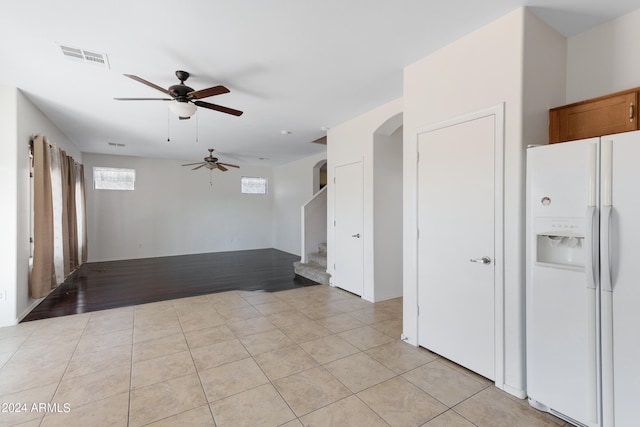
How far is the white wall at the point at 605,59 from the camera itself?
2133 mm

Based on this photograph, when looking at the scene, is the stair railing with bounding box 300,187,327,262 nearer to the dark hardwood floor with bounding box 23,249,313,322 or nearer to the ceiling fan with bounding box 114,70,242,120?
the dark hardwood floor with bounding box 23,249,313,322

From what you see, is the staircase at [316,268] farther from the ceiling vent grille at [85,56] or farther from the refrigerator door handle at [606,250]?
the ceiling vent grille at [85,56]

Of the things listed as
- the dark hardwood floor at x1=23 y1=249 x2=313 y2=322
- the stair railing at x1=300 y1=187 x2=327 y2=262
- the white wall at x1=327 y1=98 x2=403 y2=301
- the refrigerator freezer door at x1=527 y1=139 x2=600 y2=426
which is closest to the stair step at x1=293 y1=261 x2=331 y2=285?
the dark hardwood floor at x1=23 y1=249 x2=313 y2=322

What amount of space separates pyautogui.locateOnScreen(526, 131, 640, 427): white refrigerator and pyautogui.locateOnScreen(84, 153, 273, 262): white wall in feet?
28.0

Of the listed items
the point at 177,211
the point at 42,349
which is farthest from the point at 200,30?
the point at 177,211

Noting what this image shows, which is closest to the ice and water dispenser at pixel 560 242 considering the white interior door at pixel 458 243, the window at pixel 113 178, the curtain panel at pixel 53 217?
the white interior door at pixel 458 243

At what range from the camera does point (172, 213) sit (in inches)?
334

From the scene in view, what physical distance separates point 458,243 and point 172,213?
814cm

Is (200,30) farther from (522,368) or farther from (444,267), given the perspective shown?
(522,368)

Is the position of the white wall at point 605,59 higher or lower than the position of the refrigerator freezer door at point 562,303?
higher

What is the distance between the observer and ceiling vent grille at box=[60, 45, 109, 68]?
2.64 metres

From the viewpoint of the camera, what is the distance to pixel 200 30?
236cm

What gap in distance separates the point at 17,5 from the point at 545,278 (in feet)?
13.7

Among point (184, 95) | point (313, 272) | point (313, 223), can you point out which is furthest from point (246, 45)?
point (313, 223)
